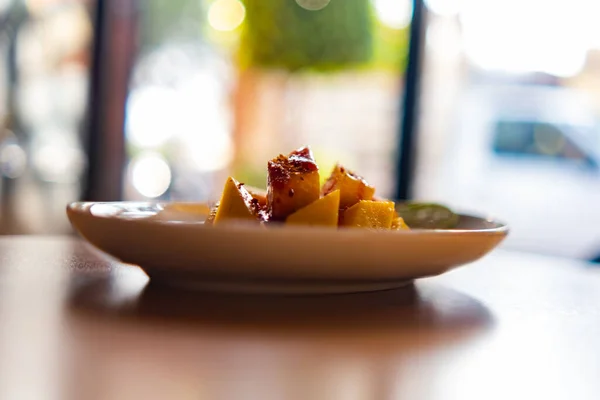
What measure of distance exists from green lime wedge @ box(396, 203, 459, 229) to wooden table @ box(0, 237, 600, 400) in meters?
0.15

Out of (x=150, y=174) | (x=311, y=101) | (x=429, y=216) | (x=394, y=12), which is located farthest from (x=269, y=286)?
(x=150, y=174)

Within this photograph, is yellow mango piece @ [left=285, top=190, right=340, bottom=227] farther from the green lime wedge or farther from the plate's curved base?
the green lime wedge

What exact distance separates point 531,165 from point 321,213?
11.7ft

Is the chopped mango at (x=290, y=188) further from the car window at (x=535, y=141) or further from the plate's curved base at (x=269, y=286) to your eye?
the car window at (x=535, y=141)

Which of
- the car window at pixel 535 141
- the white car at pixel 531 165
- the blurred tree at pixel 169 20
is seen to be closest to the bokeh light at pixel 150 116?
the blurred tree at pixel 169 20

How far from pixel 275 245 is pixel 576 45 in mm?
3501

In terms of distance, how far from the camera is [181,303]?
0.71 metres

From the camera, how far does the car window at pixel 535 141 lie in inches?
154

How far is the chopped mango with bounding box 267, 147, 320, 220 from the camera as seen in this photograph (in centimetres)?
76

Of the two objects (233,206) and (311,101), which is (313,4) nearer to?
(311,101)

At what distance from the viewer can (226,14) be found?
4.60 meters

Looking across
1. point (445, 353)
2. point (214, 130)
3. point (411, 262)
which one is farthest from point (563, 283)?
point (214, 130)

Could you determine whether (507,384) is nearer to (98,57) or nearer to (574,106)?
(574,106)

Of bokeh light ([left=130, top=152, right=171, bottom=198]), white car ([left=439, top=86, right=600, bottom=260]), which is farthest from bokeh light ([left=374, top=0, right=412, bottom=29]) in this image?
bokeh light ([left=130, top=152, right=171, bottom=198])
